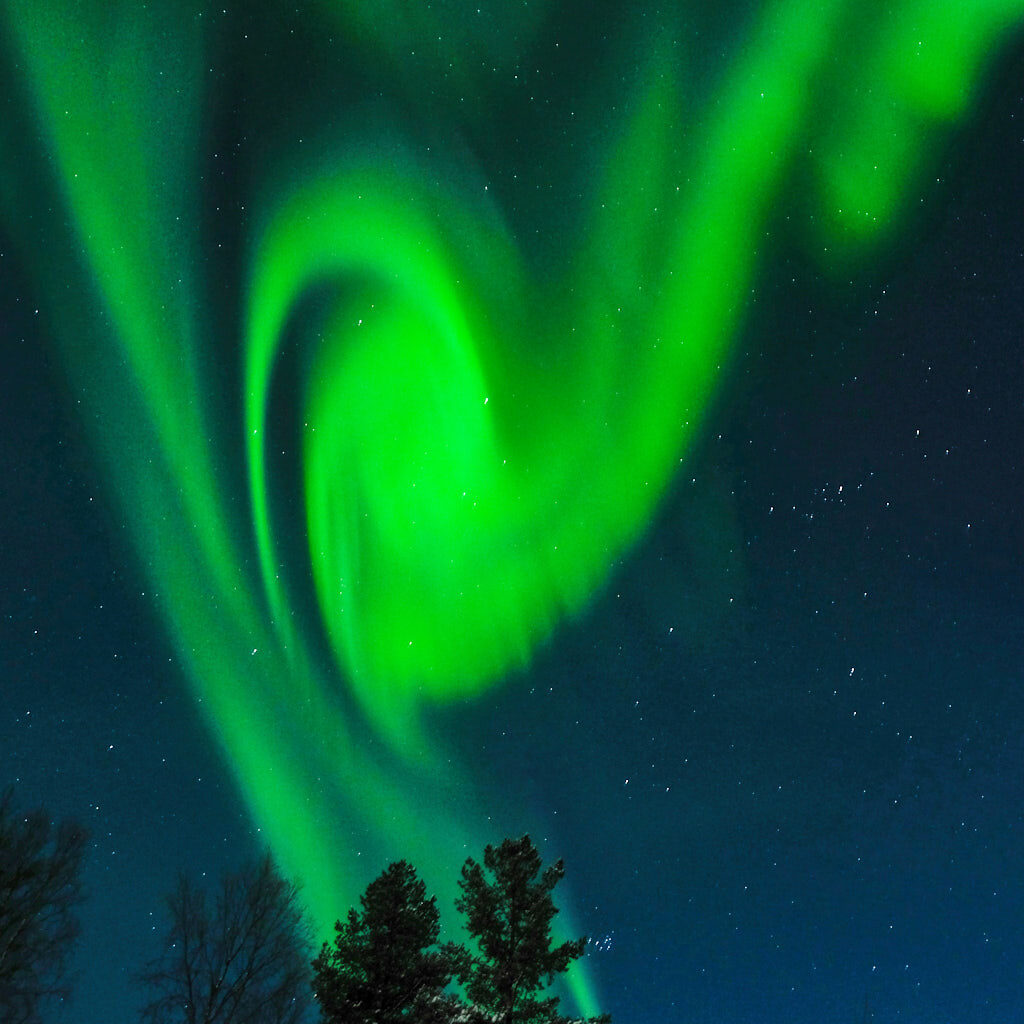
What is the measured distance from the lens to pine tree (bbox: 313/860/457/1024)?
23188 millimetres

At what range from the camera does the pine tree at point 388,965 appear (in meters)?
23.2

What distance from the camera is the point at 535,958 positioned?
83.6 feet

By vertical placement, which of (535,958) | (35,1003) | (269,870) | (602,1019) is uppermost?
(269,870)

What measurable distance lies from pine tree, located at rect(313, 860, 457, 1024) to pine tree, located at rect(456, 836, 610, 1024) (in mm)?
1360

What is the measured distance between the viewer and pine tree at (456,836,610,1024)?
81.0 feet

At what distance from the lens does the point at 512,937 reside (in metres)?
25.8

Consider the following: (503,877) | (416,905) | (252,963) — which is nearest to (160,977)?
(252,963)

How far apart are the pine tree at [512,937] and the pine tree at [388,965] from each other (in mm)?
1360

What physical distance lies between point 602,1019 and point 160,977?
9501 millimetres

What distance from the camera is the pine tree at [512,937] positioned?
81.0ft

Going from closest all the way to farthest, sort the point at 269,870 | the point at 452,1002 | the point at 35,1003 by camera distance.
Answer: the point at 35,1003 → the point at 452,1002 → the point at 269,870

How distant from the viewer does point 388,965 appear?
23547 mm

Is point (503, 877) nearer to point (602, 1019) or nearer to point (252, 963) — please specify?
point (602, 1019)

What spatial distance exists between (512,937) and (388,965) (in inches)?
137
